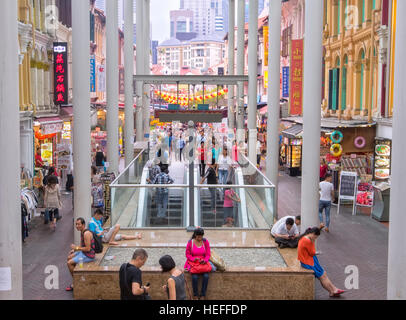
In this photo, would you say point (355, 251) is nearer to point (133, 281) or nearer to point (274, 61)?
point (274, 61)

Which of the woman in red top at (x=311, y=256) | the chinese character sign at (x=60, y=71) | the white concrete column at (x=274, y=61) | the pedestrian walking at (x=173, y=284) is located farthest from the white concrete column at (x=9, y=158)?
the chinese character sign at (x=60, y=71)

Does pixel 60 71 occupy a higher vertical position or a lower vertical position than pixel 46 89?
higher

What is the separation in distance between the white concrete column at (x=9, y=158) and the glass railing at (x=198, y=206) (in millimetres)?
6930

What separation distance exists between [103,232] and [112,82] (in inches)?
353

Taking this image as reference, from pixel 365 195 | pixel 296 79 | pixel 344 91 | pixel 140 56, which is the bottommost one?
pixel 365 195

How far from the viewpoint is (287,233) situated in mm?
12680

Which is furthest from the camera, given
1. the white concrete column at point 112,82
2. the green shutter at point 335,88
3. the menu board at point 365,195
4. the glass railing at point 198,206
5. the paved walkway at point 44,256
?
the green shutter at point 335,88

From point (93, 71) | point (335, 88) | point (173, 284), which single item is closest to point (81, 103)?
point (173, 284)

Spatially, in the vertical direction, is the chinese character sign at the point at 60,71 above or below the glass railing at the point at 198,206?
above

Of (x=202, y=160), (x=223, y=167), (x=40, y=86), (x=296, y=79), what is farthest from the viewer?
(x=40, y=86)

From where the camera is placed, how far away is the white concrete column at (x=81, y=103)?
541 inches

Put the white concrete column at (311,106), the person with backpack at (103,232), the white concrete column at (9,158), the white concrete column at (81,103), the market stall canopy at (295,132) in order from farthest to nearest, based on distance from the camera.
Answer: the market stall canopy at (295,132)
the white concrete column at (81,103)
the white concrete column at (311,106)
the person with backpack at (103,232)
the white concrete column at (9,158)

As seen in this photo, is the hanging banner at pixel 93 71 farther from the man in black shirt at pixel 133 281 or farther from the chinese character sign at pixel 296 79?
the man in black shirt at pixel 133 281

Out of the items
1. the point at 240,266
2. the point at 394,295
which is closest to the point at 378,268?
the point at 240,266
